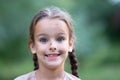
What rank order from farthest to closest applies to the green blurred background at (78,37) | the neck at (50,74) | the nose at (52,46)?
the green blurred background at (78,37)
the neck at (50,74)
the nose at (52,46)

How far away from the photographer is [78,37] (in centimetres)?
1013

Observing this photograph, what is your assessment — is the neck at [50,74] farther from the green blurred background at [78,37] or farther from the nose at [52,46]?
the green blurred background at [78,37]

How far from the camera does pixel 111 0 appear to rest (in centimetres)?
1200

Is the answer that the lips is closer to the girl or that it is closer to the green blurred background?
the girl

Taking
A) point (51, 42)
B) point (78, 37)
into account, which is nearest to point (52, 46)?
point (51, 42)

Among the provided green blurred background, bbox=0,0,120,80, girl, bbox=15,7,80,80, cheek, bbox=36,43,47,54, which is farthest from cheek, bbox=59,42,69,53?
green blurred background, bbox=0,0,120,80

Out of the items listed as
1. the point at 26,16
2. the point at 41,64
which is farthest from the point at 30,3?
the point at 41,64

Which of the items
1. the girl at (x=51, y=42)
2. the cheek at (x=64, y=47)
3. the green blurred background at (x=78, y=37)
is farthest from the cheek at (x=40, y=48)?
the green blurred background at (x=78, y=37)

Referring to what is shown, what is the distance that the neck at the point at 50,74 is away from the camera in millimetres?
3785

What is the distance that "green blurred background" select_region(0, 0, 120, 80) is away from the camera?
32.3 feet

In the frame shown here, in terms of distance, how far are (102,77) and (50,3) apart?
72.9 inches

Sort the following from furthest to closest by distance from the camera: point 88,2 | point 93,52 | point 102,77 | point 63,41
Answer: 1. point 88,2
2. point 93,52
3. point 102,77
4. point 63,41

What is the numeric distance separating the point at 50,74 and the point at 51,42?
9.1 inches

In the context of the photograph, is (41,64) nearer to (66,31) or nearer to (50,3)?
(66,31)
